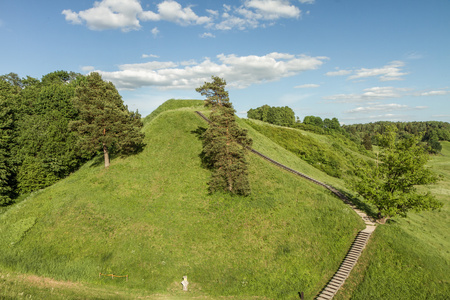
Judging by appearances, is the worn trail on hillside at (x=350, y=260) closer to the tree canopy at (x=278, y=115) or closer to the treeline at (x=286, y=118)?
the treeline at (x=286, y=118)

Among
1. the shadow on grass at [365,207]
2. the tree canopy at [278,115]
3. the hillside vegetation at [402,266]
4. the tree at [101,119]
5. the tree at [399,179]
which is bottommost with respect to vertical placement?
the hillside vegetation at [402,266]

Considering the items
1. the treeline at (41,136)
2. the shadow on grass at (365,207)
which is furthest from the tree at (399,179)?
the treeline at (41,136)

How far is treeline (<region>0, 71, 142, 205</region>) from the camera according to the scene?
3662 centimetres

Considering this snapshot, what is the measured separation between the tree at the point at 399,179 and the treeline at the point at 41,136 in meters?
37.6

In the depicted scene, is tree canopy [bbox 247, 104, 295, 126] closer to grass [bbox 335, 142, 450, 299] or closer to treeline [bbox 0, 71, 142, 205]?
treeline [bbox 0, 71, 142, 205]

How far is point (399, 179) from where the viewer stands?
25.6 m

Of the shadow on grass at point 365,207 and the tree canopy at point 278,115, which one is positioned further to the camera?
the tree canopy at point 278,115

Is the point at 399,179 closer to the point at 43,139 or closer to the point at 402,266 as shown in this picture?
the point at 402,266

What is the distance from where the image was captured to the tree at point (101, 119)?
113 feet

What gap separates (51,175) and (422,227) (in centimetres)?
6386

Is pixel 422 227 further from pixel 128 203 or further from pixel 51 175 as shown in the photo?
pixel 51 175

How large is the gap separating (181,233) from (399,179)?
88.7 ft

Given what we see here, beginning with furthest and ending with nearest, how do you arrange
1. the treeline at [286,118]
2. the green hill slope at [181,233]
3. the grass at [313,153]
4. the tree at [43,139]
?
the treeline at [286,118] → the grass at [313,153] → the tree at [43,139] → the green hill slope at [181,233]

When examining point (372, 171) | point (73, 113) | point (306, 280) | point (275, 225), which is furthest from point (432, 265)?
point (73, 113)
